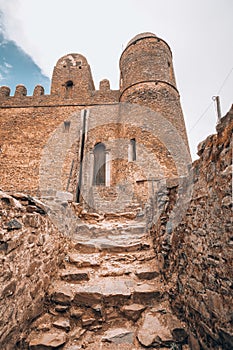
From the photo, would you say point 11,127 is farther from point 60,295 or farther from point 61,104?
point 60,295

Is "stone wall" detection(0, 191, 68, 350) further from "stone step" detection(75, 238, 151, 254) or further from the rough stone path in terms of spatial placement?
"stone step" detection(75, 238, 151, 254)

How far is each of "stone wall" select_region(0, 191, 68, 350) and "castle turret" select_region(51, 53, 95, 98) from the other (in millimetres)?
11021

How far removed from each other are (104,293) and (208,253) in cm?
154

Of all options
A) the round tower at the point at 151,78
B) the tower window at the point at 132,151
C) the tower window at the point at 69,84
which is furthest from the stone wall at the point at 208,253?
the tower window at the point at 69,84

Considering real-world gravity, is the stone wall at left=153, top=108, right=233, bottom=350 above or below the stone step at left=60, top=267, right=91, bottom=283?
above

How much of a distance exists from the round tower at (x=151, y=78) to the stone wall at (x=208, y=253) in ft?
26.3

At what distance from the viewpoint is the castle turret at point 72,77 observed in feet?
39.4

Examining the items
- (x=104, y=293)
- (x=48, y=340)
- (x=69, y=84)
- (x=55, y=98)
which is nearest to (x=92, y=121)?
(x=55, y=98)

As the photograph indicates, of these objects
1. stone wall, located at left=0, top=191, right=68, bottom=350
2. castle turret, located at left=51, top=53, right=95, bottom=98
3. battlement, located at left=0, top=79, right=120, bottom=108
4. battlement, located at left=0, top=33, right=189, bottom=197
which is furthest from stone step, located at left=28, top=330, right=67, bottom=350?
castle turret, located at left=51, top=53, right=95, bottom=98

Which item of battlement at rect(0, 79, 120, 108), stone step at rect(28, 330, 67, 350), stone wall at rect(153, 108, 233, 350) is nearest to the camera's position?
stone wall at rect(153, 108, 233, 350)

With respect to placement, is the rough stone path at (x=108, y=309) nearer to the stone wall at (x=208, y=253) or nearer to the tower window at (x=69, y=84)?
the stone wall at (x=208, y=253)

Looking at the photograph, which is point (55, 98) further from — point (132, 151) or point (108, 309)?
point (108, 309)

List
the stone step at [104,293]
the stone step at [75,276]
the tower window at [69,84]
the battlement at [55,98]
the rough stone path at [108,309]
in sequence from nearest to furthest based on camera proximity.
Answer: the rough stone path at [108,309] < the stone step at [104,293] < the stone step at [75,276] < the battlement at [55,98] < the tower window at [69,84]

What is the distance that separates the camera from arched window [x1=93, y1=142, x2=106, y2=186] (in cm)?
1092
